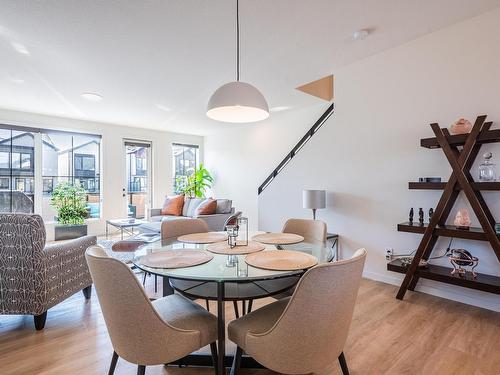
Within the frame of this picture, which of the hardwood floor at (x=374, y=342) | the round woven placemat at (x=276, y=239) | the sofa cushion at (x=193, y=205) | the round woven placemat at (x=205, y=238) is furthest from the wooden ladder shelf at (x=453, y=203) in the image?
the sofa cushion at (x=193, y=205)

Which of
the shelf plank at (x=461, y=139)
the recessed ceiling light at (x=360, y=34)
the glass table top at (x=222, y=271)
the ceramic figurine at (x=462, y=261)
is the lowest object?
the ceramic figurine at (x=462, y=261)

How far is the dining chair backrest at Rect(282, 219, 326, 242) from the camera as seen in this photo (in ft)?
7.77

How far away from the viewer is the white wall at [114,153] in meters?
5.43

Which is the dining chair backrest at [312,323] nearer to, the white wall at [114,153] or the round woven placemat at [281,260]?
the round woven placemat at [281,260]

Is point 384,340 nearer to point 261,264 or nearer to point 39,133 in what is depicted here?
point 261,264

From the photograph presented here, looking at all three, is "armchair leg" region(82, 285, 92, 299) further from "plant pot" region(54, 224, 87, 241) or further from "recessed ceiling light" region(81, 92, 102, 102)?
"plant pot" region(54, 224, 87, 241)

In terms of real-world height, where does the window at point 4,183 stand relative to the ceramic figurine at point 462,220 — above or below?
above

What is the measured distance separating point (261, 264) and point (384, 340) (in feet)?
4.13

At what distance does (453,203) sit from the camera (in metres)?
2.69

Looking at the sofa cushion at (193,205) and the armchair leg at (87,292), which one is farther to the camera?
the sofa cushion at (193,205)

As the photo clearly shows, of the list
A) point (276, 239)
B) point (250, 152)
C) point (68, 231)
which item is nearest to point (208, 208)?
point (250, 152)

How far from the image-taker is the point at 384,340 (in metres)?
2.04

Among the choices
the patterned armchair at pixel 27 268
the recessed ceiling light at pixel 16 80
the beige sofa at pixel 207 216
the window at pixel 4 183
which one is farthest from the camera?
the window at pixel 4 183

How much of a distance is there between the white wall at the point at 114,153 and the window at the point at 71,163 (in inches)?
5.9
